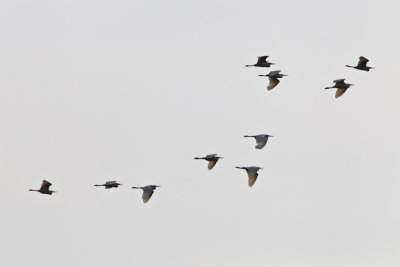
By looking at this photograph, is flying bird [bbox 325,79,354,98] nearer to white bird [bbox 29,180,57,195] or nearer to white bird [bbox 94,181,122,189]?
white bird [bbox 94,181,122,189]

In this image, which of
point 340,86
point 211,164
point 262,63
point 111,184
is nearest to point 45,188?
point 111,184

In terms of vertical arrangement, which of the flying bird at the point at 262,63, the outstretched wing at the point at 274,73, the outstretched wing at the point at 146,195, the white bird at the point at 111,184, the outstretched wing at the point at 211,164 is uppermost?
the flying bird at the point at 262,63

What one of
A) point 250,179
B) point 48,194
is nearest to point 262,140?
point 250,179

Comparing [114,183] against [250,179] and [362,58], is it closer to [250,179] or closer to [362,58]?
[250,179]

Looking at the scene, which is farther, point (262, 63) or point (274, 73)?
point (262, 63)

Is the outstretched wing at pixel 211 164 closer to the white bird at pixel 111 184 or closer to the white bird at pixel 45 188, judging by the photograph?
the white bird at pixel 111 184

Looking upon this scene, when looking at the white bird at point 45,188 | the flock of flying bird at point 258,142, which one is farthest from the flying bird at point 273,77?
the white bird at point 45,188

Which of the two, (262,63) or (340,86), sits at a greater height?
(262,63)

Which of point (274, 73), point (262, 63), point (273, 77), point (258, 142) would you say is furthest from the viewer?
point (273, 77)

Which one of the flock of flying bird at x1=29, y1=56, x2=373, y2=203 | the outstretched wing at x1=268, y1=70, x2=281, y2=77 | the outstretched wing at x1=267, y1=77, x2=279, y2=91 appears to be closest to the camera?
the flock of flying bird at x1=29, y1=56, x2=373, y2=203

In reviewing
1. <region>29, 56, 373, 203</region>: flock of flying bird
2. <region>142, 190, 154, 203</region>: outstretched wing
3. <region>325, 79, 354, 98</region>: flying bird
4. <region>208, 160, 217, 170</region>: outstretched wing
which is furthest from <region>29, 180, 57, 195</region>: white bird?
<region>325, 79, 354, 98</region>: flying bird

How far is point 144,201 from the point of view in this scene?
6043 inches

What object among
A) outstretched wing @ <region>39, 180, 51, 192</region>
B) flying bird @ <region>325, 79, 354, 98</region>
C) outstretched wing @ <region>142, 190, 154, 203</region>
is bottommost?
outstretched wing @ <region>142, 190, 154, 203</region>

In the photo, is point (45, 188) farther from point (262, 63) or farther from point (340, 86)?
point (340, 86)
